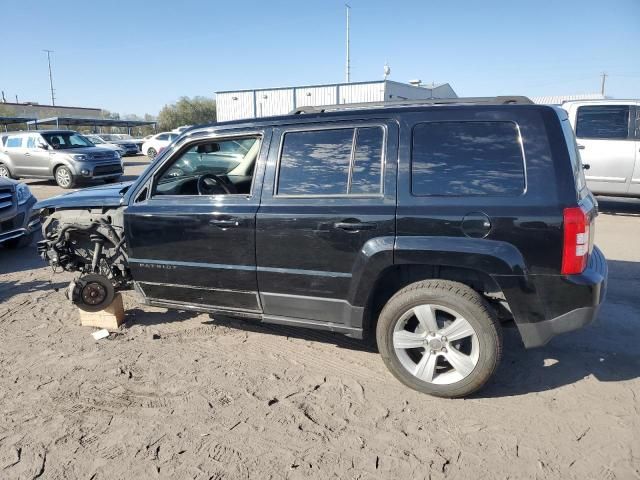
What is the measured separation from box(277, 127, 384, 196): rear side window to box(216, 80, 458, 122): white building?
1104 inches

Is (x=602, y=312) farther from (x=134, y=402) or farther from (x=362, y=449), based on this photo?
(x=134, y=402)

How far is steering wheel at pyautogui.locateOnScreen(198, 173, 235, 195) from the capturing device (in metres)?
3.94

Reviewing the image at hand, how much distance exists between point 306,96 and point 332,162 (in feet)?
108

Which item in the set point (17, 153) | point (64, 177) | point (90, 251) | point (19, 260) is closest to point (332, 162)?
point (90, 251)

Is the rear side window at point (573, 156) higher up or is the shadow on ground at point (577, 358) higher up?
the rear side window at point (573, 156)

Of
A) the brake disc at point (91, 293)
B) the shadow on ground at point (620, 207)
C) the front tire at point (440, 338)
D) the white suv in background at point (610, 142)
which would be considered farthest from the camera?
the shadow on ground at point (620, 207)

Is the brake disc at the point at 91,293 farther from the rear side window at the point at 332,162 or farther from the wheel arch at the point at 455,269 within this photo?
the wheel arch at the point at 455,269

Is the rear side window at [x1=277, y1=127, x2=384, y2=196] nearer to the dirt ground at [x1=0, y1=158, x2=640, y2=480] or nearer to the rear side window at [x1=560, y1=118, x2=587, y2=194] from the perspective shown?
the rear side window at [x1=560, y1=118, x2=587, y2=194]

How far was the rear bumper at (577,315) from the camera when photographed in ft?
9.20

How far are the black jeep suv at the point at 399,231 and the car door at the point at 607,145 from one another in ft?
22.0

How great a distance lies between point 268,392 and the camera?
10.7 feet

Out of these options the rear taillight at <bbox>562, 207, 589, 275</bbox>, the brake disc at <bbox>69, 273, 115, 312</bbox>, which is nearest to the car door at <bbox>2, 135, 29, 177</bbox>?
the brake disc at <bbox>69, 273, 115, 312</bbox>

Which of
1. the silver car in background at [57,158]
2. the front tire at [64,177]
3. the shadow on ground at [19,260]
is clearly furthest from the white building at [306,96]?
the shadow on ground at [19,260]

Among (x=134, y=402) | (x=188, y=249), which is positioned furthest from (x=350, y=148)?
(x=134, y=402)
